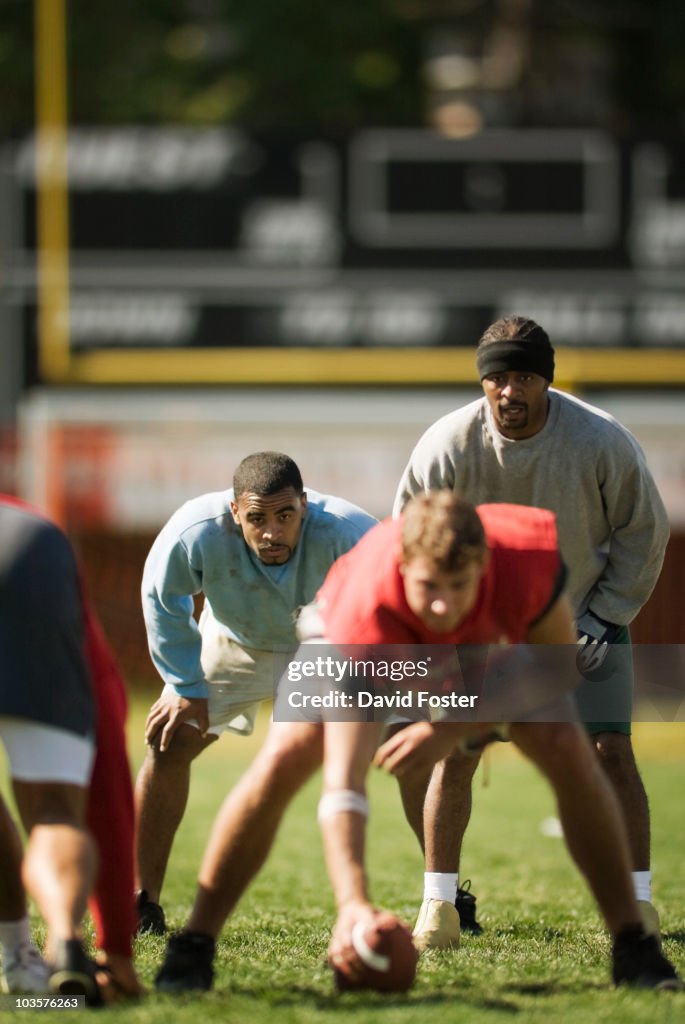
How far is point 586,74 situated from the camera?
26.3 metres

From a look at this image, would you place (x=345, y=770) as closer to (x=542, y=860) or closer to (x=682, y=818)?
(x=542, y=860)

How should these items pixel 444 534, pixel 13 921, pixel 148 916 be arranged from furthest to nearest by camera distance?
1. pixel 148 916
2. pixel 13 921
3. pixel 444 534

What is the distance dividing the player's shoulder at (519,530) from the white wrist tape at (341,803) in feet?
2.33

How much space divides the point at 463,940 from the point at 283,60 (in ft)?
54.3

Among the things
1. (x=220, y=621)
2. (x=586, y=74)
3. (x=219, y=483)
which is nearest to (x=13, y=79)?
(x=219, y=483)

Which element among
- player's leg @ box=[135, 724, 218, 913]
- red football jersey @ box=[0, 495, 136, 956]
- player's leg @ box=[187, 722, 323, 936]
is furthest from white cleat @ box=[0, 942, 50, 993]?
player's leg @ box=[135, 724, 218, 913]

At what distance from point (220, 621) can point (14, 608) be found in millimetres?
1719

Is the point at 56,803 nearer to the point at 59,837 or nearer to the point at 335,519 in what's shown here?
the point at 59,837

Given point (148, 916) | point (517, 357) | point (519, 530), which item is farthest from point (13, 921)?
point (517, 357)

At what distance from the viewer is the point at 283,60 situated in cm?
2020

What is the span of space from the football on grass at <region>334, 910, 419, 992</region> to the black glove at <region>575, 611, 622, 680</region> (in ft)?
4.26

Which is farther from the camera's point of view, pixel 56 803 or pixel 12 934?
pixel 12 934

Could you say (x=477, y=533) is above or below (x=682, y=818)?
above

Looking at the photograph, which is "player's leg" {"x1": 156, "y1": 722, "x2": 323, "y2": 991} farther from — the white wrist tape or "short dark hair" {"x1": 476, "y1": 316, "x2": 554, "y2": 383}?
"short dark hair" {"x1": 476, "y1": 316, "x2": 554, "y2": 383}
